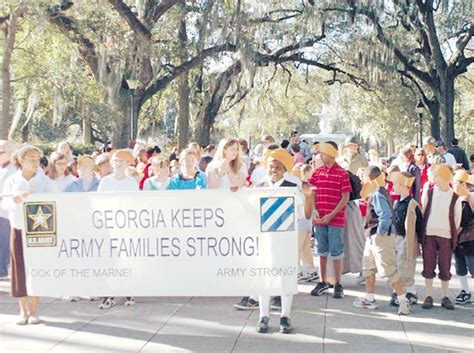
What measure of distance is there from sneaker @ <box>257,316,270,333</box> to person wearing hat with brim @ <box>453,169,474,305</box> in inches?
97.5

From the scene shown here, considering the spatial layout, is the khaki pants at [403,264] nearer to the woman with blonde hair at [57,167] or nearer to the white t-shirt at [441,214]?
the white t-shirt at [441,214]

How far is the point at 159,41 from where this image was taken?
23.4 metres

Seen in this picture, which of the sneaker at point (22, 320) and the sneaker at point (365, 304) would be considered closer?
the sneaker at point (22, 320)

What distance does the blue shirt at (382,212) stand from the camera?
695cm

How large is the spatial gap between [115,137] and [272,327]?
16.0 meters

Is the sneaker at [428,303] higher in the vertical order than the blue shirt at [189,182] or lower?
lower

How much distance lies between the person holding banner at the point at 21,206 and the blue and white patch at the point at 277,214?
7.37 ft

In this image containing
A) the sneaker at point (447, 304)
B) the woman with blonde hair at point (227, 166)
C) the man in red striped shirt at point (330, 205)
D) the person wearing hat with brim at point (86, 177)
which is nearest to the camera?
the woman with blonde hair at point (227, 166)

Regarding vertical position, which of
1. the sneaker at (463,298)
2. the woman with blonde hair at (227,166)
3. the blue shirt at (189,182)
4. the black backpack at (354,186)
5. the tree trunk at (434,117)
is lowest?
the sneaker at (463,298)

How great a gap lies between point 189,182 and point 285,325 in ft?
6.42

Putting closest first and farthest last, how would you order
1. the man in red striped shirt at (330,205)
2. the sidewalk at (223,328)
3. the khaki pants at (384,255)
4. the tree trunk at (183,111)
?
the sidewalk at (223,328), the khaki pants at (384,255), the man in red striped shirt at (330,205), the tree trunk at (183,111)

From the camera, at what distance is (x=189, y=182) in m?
7.36

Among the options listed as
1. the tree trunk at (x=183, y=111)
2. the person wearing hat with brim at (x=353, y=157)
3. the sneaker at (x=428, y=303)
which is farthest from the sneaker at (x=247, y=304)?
the tree trunk at (x=183, y=111)

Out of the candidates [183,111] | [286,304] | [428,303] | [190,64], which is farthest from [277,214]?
[183,111]
